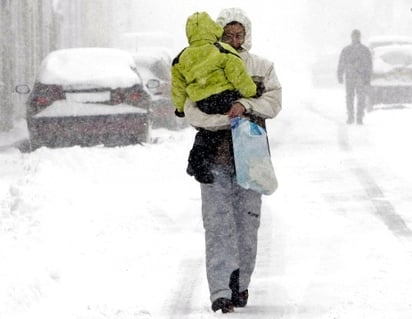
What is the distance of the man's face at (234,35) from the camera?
6.68m

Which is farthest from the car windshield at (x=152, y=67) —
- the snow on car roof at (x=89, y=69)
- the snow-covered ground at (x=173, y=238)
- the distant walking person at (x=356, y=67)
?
the snow-covered ground at (x=173, y=238)


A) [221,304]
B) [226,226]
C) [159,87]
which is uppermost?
[226,226]

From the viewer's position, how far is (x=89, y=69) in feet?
53.7

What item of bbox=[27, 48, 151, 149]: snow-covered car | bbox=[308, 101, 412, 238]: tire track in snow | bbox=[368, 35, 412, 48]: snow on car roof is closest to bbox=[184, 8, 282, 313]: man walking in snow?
bbox=[308, 101, 412, 238]: tire track in snow

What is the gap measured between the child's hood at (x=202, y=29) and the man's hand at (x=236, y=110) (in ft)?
1.23

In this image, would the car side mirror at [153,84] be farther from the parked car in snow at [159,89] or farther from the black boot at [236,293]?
the black boot at [236,293]

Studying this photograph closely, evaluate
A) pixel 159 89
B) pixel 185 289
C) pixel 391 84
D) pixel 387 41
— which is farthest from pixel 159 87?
pixel 387 41

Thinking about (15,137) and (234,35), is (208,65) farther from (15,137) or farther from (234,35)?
(15,137)

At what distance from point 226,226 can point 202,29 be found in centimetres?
109

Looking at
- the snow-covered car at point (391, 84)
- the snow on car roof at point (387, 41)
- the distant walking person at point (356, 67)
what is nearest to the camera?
the distant walking person at point (356, 67)

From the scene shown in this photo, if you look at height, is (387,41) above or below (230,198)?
below

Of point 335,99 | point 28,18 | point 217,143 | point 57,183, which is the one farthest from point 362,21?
point 217,143

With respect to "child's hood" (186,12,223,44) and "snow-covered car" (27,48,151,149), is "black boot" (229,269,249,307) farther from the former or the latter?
"snow-covered car" (27,48,151,149)

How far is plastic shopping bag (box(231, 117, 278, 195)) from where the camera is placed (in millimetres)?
6492
